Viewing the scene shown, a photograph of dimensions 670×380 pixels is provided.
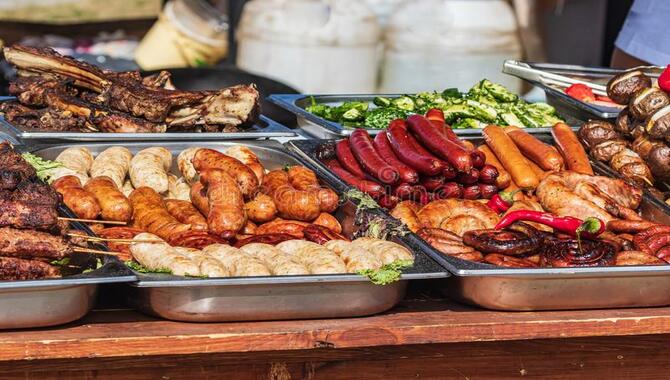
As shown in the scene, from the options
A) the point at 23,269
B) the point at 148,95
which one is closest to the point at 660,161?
the point at 148,95

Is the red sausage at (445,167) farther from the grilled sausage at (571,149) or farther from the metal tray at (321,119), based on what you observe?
the grilled sausage at (571,149)

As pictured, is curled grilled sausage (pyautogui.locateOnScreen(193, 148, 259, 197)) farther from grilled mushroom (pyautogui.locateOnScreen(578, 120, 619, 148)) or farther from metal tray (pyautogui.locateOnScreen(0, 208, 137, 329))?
grilled mushroom (pyautogui.locateOnScreen(578, 120, 619, 148))

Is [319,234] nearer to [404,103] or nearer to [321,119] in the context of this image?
[321,119]

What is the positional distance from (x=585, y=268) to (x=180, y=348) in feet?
3.97

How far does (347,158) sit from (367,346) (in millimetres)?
1226

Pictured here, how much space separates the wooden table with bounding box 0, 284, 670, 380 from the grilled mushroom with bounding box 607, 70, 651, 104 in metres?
1.57

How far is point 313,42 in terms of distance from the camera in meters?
7.20

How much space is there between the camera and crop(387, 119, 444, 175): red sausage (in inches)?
145

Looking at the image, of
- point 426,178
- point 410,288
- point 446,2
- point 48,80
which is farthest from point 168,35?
point 410,288

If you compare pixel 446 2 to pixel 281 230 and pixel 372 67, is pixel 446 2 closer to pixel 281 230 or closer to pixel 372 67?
pixel 372 67

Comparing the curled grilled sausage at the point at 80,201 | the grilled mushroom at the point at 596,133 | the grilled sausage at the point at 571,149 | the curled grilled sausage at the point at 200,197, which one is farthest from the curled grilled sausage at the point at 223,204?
the grilled mushroom at the point at 596,133

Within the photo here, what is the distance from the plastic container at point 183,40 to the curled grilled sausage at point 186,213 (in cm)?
471

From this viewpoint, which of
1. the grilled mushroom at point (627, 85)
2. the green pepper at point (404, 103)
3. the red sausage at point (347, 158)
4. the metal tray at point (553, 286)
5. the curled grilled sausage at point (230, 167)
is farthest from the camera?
the green pepper at point (404, 103)

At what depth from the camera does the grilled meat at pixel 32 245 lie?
Result: 279cm
